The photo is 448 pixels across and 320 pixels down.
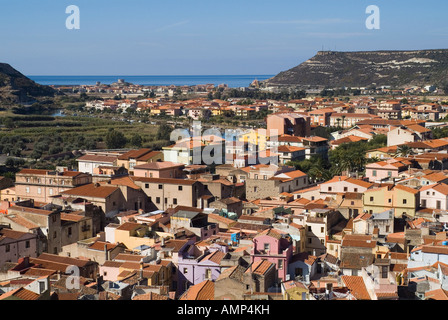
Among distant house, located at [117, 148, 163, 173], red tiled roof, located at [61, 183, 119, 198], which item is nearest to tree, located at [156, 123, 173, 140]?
distant house, located at [117, 148, 163, 173]

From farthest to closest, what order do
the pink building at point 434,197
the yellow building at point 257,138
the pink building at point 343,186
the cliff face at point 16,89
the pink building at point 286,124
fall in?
the cliff face at point 16,89 → the pink building at point 286,124 → the yellow building at point 257,138 → the pink building at point 343,186 → the pink building at point 434,197

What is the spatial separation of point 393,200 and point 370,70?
4054 inches

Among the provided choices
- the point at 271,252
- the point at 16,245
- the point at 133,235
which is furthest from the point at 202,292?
the point at 16,245

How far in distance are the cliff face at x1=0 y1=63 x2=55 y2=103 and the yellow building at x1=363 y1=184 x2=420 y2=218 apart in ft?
195

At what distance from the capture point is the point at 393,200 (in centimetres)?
1808

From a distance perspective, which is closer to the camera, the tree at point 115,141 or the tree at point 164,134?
the tree at point 115,141

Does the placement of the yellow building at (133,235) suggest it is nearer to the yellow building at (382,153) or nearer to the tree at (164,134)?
the yellow building at (382,153)

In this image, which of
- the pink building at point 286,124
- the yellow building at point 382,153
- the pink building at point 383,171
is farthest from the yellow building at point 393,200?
the pink building at point 286,124

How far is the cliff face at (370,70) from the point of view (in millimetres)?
105562

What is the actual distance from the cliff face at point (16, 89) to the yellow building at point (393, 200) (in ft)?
195

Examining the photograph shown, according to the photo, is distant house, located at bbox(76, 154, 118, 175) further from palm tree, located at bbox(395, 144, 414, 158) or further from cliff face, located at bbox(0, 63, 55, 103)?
cliff face, located at bbox(0, 63, 55, 103)

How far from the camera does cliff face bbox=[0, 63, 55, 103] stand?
72188 millimetres

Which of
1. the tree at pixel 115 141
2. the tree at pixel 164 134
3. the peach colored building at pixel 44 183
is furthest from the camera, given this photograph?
the tree at pixel 164 134

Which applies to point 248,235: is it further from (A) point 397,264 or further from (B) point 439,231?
(B) point 439,231
